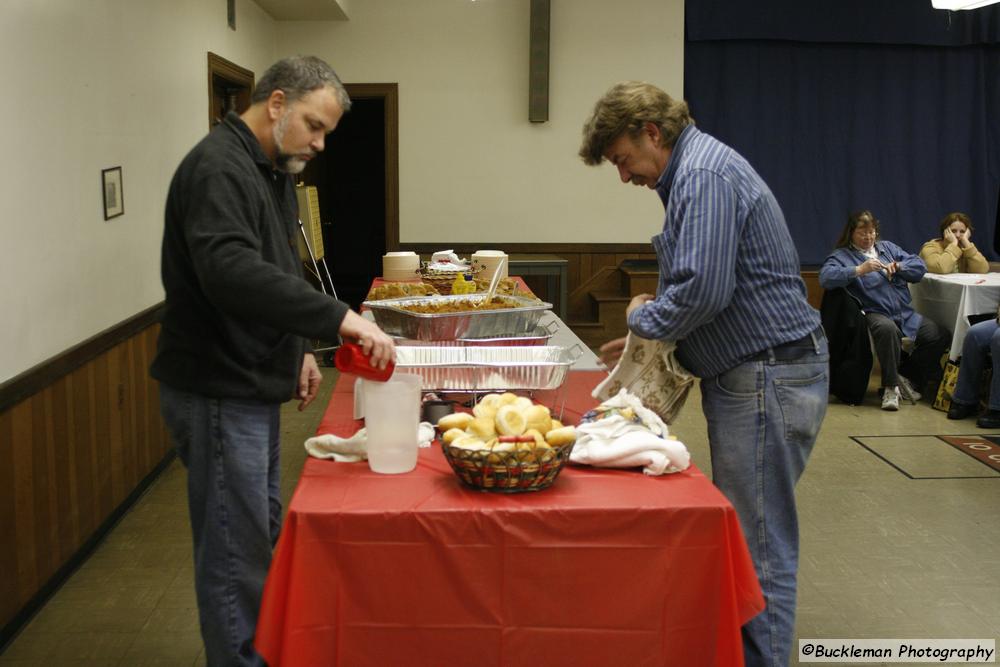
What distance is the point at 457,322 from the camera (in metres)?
2.97

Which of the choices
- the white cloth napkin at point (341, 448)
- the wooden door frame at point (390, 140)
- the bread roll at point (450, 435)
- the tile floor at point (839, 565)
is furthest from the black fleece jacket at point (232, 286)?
the wooden door frame at point (390, 140)

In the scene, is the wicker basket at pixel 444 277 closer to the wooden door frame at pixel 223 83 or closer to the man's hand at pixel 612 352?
the wooden door frame at pixel 223 83

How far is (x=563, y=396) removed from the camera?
2.40 meters

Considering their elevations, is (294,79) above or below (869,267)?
above

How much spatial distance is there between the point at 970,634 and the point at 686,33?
18.7 feet

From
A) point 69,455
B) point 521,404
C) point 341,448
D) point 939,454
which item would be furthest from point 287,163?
point 939,454

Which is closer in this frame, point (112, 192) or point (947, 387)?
point (112, 192)

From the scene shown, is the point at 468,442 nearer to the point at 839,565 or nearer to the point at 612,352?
the point at 612,352

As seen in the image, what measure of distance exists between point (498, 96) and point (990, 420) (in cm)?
405

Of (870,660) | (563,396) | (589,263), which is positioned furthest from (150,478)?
(589,263)

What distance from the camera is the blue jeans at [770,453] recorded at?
2.17 metres

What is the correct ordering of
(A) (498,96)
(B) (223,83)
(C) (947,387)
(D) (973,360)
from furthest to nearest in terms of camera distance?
(A) (498,96) < (B) (223,83) < (C) (947,387) < (D) (973,360)

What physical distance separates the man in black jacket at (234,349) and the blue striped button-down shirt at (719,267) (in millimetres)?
622

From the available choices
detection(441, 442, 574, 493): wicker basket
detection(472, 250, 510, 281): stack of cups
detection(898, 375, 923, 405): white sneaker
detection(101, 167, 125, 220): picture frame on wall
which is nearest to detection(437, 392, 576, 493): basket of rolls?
detection(441, 442, 574, 493): wicker basket
